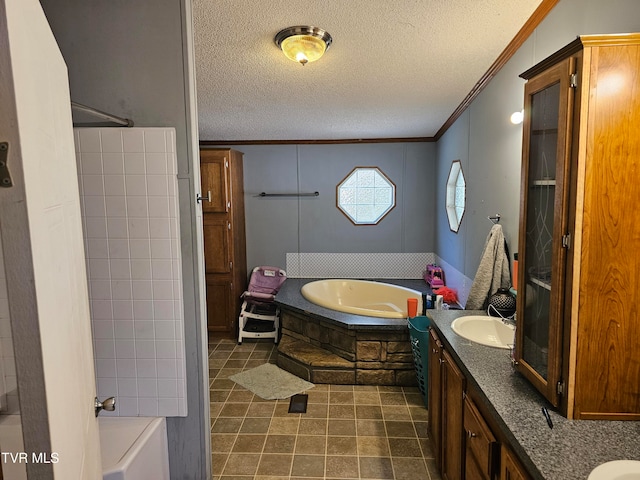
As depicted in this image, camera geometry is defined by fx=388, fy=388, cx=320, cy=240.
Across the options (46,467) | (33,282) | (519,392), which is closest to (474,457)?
(519,392)

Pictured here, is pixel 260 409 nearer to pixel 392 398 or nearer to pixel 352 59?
pixel 392 398

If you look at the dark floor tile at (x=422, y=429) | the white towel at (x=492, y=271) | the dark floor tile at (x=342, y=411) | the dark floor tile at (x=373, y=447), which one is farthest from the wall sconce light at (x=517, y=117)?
the dark floor tile at (x=342, y=411)

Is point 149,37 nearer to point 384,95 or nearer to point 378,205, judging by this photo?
point 384,95

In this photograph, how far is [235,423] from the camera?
2.83m

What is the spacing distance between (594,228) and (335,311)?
279 cm

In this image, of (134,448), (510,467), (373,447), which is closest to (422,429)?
(373,447)

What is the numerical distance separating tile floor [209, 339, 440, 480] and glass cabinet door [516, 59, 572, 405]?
1327 mm

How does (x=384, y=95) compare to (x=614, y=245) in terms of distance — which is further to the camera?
(x=384, y=95)

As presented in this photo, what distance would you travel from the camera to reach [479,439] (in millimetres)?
1442

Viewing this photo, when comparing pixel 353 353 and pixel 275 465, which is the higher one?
pixel 353 353

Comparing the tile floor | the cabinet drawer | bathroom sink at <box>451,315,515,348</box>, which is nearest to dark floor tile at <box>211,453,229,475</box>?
the tile floor

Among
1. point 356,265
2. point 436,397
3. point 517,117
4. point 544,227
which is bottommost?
point 436,397

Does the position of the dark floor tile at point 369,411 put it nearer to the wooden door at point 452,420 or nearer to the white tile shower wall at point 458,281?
the wooden door at point 452,420

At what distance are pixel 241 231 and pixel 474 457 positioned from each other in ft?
12.7
